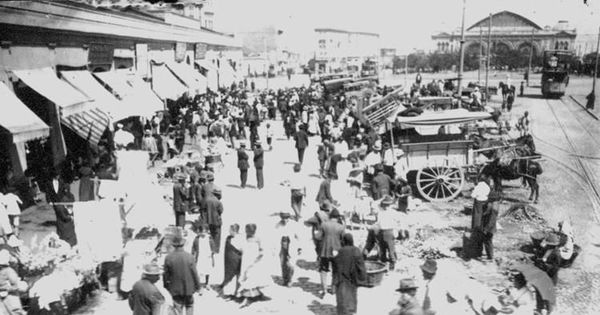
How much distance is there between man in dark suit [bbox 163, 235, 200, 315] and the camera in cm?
731

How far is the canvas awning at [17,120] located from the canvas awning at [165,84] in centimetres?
1194

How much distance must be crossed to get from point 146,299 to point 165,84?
64.8 feet

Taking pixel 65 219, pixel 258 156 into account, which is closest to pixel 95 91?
pixel 258 156

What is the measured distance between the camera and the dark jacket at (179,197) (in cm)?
1141

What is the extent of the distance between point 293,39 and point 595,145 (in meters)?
74.1

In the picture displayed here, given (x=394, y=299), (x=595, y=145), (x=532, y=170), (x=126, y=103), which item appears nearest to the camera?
(x=394, y=299)

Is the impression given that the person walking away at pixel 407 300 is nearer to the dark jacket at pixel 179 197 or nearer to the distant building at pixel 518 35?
the dark jacket at pixel 179 197

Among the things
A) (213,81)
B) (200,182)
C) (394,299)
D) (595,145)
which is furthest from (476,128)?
(213,81)

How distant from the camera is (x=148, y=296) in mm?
6340

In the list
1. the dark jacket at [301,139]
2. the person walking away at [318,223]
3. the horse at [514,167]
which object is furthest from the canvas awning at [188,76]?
the person walking away at [318,223]

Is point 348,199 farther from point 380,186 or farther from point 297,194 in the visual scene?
point 297,194

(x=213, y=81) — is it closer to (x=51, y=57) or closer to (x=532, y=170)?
(x=51, y=57)

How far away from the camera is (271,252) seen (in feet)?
34.7

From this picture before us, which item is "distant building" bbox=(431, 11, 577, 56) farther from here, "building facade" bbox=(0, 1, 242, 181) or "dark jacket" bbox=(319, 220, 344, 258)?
"dark jacket" bbox=(319, 220, 344, 258)
